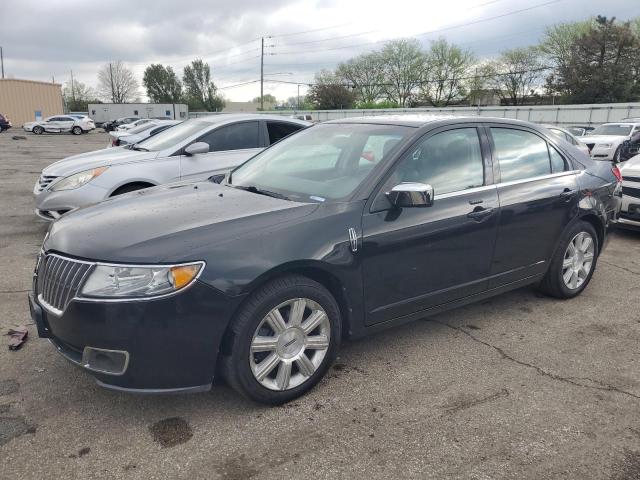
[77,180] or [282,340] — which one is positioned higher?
[77,180]

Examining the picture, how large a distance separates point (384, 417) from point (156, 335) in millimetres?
1309

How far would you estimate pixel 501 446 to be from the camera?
2.64 metres

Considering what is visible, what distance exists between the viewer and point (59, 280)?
8.87ft

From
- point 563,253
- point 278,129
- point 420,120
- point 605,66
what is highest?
point 605,66

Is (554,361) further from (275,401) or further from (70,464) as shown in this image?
(70,464)

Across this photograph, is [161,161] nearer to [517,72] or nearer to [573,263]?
[573,263]

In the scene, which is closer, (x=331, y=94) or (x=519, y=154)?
(x=519, y=154)

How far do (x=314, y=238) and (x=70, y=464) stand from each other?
5.37 ft

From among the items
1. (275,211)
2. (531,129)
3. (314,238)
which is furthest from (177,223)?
(531,129)

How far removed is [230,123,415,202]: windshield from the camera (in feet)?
11.2

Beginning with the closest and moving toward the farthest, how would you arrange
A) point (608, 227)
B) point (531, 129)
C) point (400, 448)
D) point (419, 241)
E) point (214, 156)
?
1. point (400, 448)
2. point (419, 241)
3. point (531, 129)
4. point (608, 227)
5. point (214, 156)

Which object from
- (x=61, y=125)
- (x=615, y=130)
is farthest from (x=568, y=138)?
(x=61, y=125)

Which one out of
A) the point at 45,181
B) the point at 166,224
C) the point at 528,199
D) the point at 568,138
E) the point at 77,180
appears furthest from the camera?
the point at 568,138

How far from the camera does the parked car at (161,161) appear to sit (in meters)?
6.06
